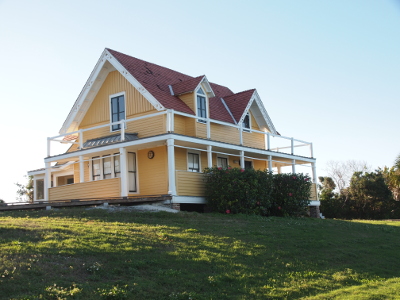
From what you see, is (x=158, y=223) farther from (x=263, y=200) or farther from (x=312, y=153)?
(x=312, y=153)

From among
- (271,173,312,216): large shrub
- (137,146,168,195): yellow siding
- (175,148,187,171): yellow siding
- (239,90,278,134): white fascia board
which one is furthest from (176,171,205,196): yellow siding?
(239,90,278,134): white fascia board

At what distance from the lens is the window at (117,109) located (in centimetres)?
2823

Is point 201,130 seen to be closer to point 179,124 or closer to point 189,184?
point 179,124

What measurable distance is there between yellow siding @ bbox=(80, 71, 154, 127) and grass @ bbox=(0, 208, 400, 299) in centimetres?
992

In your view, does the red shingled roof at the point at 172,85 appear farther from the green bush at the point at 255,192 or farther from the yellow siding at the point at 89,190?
the yellow siding at the point at 89,190

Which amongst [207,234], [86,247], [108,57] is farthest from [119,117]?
[86,247]

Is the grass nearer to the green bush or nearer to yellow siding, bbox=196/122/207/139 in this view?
the green bush

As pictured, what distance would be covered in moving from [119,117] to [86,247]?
53.1 ft

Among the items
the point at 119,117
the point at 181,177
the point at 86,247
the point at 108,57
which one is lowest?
the point at 86,247

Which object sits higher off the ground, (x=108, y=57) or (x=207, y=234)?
(x=108, y=57)

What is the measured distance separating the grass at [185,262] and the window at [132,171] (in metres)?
8.19

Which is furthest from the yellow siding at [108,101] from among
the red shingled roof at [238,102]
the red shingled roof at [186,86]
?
the red shingled roof at [238,102]

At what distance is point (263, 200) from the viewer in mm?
25203

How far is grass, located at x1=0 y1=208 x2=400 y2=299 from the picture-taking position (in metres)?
10.4
